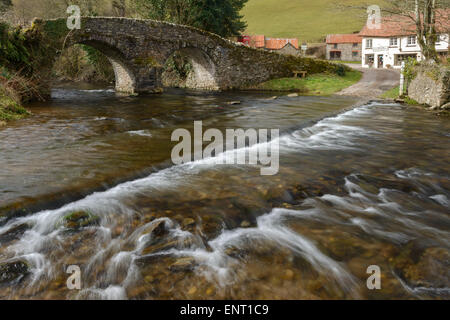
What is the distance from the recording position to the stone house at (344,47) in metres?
60.3

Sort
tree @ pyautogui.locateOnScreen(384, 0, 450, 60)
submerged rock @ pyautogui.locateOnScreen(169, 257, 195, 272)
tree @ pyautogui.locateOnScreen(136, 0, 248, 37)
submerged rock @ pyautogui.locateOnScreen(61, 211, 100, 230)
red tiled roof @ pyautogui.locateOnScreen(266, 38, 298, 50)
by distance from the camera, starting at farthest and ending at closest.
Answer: red tiled roof @ pyautogui.locateOnScreen(266, 38, 298, 50)
tree @ pyautogui.locateOnScreen(136, 0, 248, 37)
tree @ pyautogui.locateOnScreen(384, 0, 450, 60)
submerged rock @ pyautogui.locateOnScreen(61, 211, 100, 230)
submerged rock @ pyautogui.locateOnScreen(169, 257, 195, 272)

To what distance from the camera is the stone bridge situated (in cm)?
1736

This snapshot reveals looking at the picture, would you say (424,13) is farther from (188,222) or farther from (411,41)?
(411,41)

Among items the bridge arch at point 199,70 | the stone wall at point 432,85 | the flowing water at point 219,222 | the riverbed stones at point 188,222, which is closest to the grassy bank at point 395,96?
the stone wall at point 432,85

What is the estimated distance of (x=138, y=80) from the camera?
812 inches

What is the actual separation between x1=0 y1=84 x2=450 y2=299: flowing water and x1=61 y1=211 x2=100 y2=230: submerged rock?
19mm

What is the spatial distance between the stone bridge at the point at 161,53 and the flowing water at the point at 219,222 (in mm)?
11401

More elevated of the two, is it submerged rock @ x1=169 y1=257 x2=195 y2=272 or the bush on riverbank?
the bush on riverbank

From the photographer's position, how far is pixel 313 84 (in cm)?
2414

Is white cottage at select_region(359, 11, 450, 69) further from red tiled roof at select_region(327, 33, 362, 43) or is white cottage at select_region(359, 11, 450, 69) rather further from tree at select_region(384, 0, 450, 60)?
tree at select_region(384, 0, 450, 60)

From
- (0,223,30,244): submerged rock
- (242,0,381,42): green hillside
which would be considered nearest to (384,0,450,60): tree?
(0,223,30,244): submerged rock

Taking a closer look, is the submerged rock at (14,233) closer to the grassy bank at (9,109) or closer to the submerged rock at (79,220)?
the submerged rock at (79,220)

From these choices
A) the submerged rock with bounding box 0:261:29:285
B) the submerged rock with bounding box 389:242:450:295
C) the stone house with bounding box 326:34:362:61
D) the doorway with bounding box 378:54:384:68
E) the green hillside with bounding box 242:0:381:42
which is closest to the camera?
the submerged rock with bounding box 0:261:29:285
